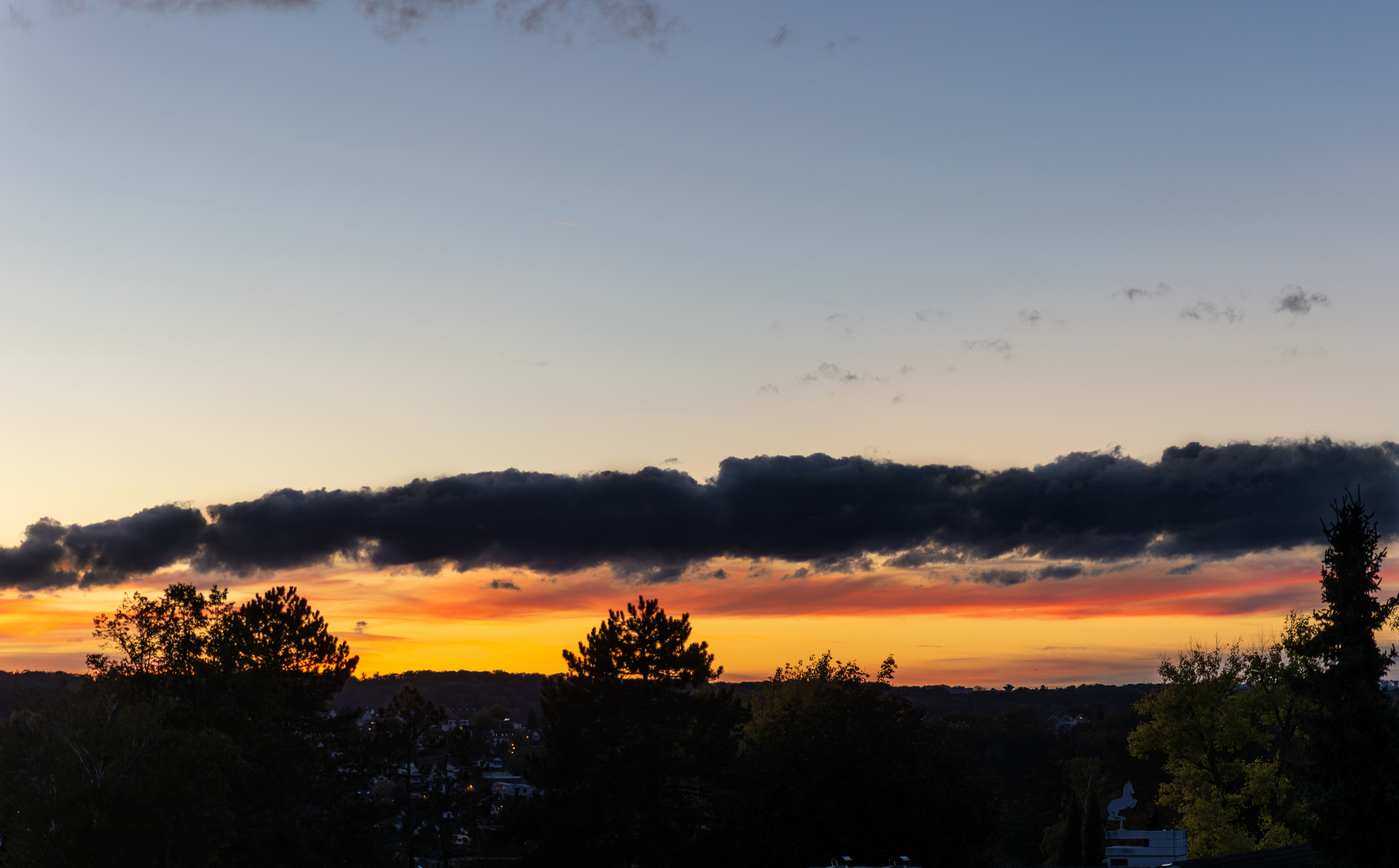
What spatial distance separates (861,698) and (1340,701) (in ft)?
70.2

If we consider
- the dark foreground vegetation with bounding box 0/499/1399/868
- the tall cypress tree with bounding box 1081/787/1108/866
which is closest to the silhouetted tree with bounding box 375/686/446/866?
the dark foreground vegetation with bounding box 0/499/1399/868

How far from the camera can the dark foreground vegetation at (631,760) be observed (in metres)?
29.9

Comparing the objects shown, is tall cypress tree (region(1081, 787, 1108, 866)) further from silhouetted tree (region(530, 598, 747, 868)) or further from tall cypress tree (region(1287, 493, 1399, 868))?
tall cypress tree (region(1287, 493, 1399, 868))

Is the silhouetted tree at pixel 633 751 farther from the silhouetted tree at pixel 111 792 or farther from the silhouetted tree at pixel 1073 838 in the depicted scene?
the silhouetted tree at pixel 1073 838

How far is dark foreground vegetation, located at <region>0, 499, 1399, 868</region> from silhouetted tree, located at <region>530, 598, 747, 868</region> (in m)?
0.11

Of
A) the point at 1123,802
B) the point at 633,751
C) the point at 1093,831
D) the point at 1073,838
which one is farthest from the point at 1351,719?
the point at 1123,802

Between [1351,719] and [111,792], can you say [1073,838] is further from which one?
[111,792]

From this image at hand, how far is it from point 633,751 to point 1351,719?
3156 cm

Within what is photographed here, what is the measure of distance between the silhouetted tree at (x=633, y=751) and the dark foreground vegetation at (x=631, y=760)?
107 mm

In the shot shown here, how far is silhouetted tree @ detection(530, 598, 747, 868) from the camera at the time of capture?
5131 centimetres

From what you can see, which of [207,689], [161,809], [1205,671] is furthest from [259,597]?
[1205,671]

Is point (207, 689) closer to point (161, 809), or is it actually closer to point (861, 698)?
point (161, 809)

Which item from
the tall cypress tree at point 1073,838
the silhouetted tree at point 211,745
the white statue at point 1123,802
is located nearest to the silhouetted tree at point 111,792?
the silhouetted tree at point 211,745

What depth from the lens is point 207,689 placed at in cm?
5094
